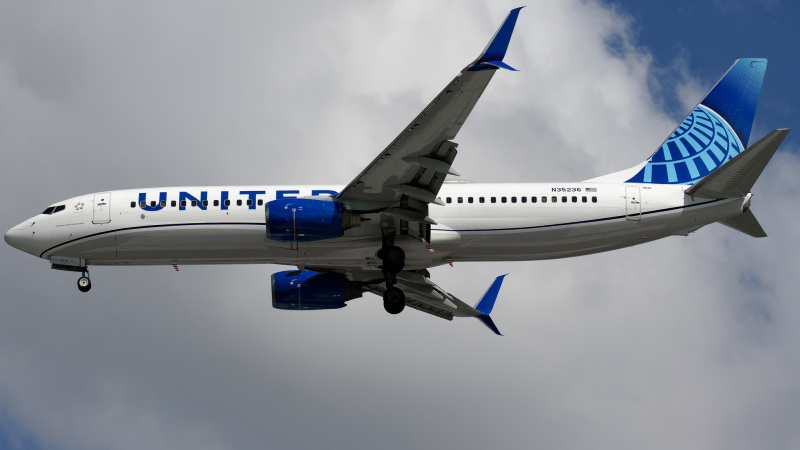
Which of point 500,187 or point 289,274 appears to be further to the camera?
point 289,274

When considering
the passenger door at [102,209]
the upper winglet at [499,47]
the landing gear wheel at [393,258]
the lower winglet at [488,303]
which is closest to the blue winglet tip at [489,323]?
the lower winglet at [488,303]

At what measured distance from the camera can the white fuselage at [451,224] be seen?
39.7 m

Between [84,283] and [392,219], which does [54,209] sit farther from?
[392,219]

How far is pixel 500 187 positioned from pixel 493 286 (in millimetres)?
7003

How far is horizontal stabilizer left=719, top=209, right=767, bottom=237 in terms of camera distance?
1577 inches

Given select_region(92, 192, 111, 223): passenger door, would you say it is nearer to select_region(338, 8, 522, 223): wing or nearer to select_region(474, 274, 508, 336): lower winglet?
select_region(338, 8, 522, 223): wing

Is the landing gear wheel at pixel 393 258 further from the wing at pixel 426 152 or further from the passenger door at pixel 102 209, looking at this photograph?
the passenger door at pixel 102 209

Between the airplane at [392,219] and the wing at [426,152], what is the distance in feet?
0.23

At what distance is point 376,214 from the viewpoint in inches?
1544

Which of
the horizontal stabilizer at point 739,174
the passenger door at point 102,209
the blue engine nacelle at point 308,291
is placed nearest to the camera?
the horizontal stabilizer at point 739,174

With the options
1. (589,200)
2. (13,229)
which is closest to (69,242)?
(13,229)

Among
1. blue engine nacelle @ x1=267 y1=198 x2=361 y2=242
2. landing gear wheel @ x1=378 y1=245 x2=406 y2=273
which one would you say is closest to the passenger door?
blue engine nacelle @ x1=267 y1=198 x2=361 y2=242

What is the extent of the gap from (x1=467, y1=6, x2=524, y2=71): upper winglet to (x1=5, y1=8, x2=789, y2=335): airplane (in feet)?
19.8

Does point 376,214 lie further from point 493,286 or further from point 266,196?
point 493,286
